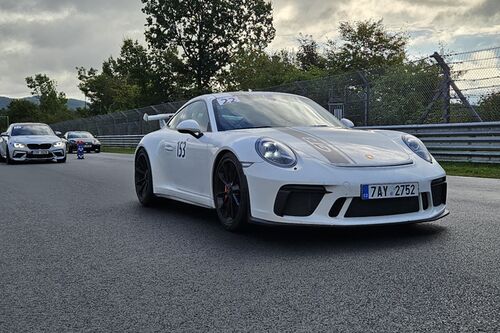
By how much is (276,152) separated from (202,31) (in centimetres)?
4442

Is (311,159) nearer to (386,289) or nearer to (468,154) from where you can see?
(386,289)

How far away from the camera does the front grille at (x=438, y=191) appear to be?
466cm

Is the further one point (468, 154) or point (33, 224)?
point (468, 154)

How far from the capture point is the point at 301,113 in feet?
19.5

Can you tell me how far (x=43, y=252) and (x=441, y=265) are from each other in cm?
301

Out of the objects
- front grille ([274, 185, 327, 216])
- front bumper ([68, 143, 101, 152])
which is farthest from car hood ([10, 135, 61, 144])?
front grille ([274, 185, 327, 216])

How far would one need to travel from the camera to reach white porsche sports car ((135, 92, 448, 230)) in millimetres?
4312

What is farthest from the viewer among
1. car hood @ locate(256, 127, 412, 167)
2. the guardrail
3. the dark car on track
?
the dark car on track

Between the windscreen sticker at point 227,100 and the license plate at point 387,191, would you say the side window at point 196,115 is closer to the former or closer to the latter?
the windscreen sticker at point 227,100

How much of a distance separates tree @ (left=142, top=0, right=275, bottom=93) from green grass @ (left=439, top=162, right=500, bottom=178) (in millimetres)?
36361

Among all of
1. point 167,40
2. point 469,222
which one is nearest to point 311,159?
point 469,222

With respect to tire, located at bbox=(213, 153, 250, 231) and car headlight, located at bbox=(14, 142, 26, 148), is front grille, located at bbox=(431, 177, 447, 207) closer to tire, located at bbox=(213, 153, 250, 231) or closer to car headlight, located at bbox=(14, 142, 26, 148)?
tire, located at bbox=(213, 153, 250, 231)

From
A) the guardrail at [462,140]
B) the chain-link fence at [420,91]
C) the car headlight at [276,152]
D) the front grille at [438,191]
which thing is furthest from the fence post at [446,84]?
the car headlight at [276,152]

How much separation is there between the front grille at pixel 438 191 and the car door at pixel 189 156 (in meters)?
2.01
